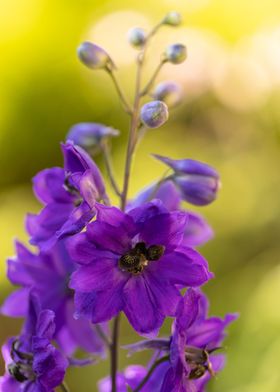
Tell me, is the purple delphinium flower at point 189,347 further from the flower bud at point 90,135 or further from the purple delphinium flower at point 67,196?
the flower bud at point 90,135

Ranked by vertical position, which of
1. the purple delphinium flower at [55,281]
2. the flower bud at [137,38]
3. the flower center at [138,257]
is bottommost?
the purple delphinium flower at [55,281]

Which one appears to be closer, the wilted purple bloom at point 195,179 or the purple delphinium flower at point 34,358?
the purple delphinium flower at point 34,358

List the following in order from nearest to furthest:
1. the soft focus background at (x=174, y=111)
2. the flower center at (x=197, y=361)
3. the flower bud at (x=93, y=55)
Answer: the flower center at (x=197, y=361) → the flower bud at (x=93, y=55) → the soft focus background at (x=174, y=111)

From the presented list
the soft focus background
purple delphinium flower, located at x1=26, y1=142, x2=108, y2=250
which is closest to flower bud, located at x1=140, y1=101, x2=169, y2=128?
purple delphinium flower, located at x1=26, y1=142, x2=108, y2=250

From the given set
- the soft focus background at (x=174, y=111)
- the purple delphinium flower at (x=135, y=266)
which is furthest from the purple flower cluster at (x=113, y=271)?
the soft focus background at (x=174, y=111)

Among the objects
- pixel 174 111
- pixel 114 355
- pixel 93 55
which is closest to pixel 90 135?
pixel 93 55

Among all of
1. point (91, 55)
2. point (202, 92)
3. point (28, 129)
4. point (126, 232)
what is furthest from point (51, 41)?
point (126, 232)

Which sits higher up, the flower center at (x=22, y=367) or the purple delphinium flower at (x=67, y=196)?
the purple delphinium flower at (x=67, y=196)

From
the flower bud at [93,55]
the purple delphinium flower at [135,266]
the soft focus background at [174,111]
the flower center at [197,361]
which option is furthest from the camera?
the soft focus background at [174,111]
